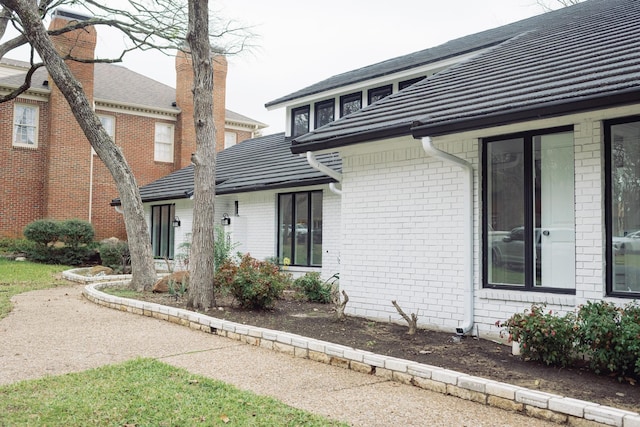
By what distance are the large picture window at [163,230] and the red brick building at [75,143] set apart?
429cm

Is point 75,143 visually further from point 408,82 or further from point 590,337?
point 590,337

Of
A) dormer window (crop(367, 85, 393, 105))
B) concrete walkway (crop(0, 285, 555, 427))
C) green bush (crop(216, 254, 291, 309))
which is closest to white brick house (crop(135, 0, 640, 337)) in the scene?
green bush (crop(216, 254, 291, 309))

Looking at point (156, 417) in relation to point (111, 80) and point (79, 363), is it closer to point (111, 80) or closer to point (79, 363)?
point (79, 363)

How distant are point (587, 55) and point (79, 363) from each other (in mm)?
7673

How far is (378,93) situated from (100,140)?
7.19m

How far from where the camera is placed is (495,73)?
852 centimetres

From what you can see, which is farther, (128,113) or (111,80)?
(111,80)

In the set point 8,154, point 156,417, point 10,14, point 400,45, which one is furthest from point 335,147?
point 400,45

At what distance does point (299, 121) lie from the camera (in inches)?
682

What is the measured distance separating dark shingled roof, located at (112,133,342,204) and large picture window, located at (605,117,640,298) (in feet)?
21.9


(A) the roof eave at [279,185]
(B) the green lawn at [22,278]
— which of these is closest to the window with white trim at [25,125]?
(B) the green lawn at [22,278]

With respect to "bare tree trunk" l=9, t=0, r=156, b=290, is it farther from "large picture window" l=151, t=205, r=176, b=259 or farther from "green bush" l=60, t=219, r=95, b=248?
"green bush" l=60, t=219, r=95, b=248

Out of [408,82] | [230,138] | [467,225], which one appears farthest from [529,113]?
[230,138]

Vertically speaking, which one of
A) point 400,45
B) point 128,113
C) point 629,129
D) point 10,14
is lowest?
point 629,129
